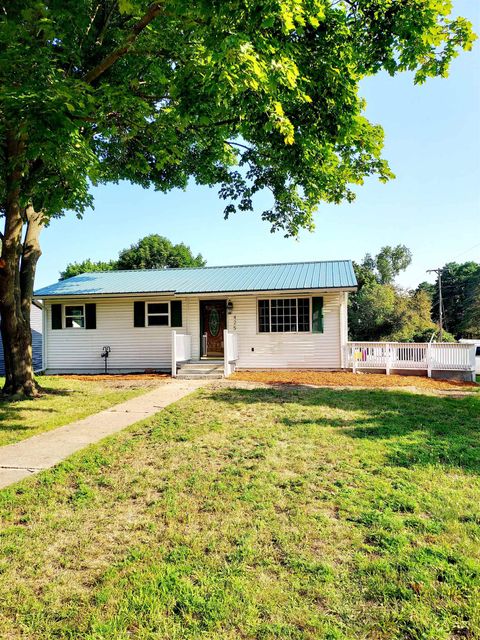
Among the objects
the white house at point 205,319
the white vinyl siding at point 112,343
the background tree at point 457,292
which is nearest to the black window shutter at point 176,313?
the white house at point 205,319

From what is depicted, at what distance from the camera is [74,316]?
51.6ft

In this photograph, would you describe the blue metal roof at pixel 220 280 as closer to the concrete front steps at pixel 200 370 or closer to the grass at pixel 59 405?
the concrete front steps at pixel 200 370

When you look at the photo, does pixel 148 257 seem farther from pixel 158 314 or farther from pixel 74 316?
pixel 158 314

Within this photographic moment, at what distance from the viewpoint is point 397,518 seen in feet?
10.2

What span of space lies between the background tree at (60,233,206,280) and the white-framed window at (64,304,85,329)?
23.8 metres

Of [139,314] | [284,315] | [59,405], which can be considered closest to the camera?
[59,405]

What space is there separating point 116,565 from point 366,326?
33.9 meters

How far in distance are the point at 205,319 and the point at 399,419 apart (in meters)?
9.72

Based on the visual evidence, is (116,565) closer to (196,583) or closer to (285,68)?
(196,583)

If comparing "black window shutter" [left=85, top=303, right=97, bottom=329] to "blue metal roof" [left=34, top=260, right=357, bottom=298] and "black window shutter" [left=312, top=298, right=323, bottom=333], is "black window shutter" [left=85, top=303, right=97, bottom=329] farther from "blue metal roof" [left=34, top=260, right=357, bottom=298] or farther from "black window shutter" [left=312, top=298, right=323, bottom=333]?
"black window shutter" [left=312, top=298, right=323, bottom=333]

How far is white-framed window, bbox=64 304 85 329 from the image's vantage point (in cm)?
1569

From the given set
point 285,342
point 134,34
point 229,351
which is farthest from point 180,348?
point 134,34

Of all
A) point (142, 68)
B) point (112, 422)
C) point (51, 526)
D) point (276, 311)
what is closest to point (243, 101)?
point (142, 68)

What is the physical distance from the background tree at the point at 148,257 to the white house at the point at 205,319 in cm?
2365
